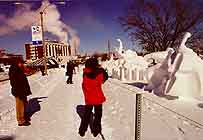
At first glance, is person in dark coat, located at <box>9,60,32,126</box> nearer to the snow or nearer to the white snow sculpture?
the snow

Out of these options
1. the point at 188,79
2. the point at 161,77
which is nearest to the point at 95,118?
the point at 188,79

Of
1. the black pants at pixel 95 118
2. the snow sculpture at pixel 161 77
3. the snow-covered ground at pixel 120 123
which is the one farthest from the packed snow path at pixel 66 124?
the snow sculpture at pixel 161 77

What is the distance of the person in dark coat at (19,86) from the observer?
668 cm

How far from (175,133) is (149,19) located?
25414 mm

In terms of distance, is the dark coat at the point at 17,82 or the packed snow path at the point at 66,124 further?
the dark coat at the point at 17,82

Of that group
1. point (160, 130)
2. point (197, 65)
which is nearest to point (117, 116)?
point (160, 130)

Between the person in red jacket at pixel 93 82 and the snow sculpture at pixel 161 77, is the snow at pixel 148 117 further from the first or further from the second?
the person in red jacket at pixel 93 82

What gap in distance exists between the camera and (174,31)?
29.6 meters

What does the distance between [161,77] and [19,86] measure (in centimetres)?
722

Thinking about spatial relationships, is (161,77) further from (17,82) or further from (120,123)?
(17,82)

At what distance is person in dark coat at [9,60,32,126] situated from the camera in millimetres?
6680

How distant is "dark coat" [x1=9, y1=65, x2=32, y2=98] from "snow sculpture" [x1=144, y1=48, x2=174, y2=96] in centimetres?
632

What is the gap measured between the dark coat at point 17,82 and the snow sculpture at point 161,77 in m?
6.32

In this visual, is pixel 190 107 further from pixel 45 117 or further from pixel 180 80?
pixel 45 117
